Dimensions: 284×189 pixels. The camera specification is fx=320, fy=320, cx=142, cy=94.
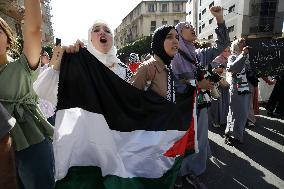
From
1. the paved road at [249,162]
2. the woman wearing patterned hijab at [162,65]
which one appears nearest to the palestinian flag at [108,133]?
Result: the woman wearing patterned hijab at [162,65]

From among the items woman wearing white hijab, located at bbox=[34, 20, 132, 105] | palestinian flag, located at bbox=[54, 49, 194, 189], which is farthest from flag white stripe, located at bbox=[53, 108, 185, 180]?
woman wearing white hijab, located at bbox=[34, 20, 132, 105]

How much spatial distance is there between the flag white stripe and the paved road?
1841 mm

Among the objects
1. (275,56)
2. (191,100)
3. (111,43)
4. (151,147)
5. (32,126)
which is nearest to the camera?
(32,126)

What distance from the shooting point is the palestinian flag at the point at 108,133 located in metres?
2.58

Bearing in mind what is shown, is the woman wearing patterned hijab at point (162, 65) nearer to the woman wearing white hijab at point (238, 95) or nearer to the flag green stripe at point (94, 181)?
the flag green stripe at point (94, 181)

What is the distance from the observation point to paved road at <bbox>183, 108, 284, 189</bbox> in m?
4.58

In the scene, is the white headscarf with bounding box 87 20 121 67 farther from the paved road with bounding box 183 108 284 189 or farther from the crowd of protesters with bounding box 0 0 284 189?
the paved road with bounding box 183 108 284 189

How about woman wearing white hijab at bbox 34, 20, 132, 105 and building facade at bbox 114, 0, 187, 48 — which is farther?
building facade at bbox 114, 0, 187, 48

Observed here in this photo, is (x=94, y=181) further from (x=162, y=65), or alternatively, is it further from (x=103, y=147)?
(x=162, y=65)

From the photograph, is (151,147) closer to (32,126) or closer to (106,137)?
(106,137)

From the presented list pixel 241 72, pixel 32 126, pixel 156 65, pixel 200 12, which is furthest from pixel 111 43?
pixel 200 12

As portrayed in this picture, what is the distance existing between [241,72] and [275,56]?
2417 millimetres

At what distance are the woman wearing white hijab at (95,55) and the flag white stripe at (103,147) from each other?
0.73ft

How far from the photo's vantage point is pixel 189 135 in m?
3.59
